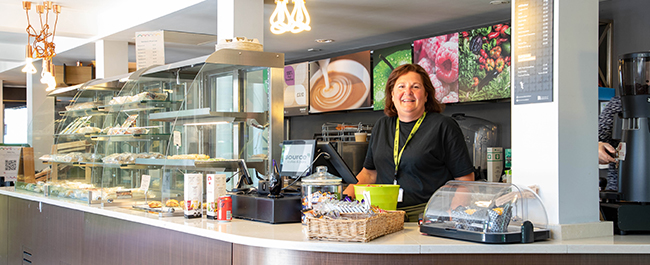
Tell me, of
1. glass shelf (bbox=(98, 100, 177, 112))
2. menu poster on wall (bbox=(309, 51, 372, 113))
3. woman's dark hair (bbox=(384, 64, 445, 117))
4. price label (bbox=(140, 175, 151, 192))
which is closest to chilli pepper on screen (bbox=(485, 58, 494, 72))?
menu poster on wall (bbox=(309, 51, 372, 113))

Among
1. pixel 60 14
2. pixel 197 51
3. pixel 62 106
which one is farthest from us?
pixel 197 51

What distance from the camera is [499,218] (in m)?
1.89

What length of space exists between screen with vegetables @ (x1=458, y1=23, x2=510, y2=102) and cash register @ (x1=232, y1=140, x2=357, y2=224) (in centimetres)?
293

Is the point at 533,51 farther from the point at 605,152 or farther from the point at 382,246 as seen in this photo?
the point at 382,246

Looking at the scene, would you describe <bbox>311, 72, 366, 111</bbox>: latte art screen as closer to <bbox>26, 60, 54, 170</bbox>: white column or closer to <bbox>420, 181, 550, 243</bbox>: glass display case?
<bbox>26, 60, 54, 170</bbox>: white column

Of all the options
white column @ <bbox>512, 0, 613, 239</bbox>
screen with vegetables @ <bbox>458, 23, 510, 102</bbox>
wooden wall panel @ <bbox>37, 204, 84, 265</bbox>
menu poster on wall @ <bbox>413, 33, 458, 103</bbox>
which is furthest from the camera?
menu poster on wall @ <bbox>413, 33, 458, 103</bbox>

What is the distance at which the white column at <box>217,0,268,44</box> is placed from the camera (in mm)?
4445

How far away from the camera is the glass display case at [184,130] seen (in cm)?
296

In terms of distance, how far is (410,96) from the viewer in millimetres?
2777

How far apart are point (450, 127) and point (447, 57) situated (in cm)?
295

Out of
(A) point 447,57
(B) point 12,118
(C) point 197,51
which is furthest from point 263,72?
(B) point 12,118

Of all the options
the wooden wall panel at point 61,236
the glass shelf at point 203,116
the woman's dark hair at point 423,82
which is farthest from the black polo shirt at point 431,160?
the wooden wall panel at point 61,236

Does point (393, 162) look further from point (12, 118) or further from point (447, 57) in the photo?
point (12, 118)

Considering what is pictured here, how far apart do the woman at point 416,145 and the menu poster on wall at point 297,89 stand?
4.52 metres
